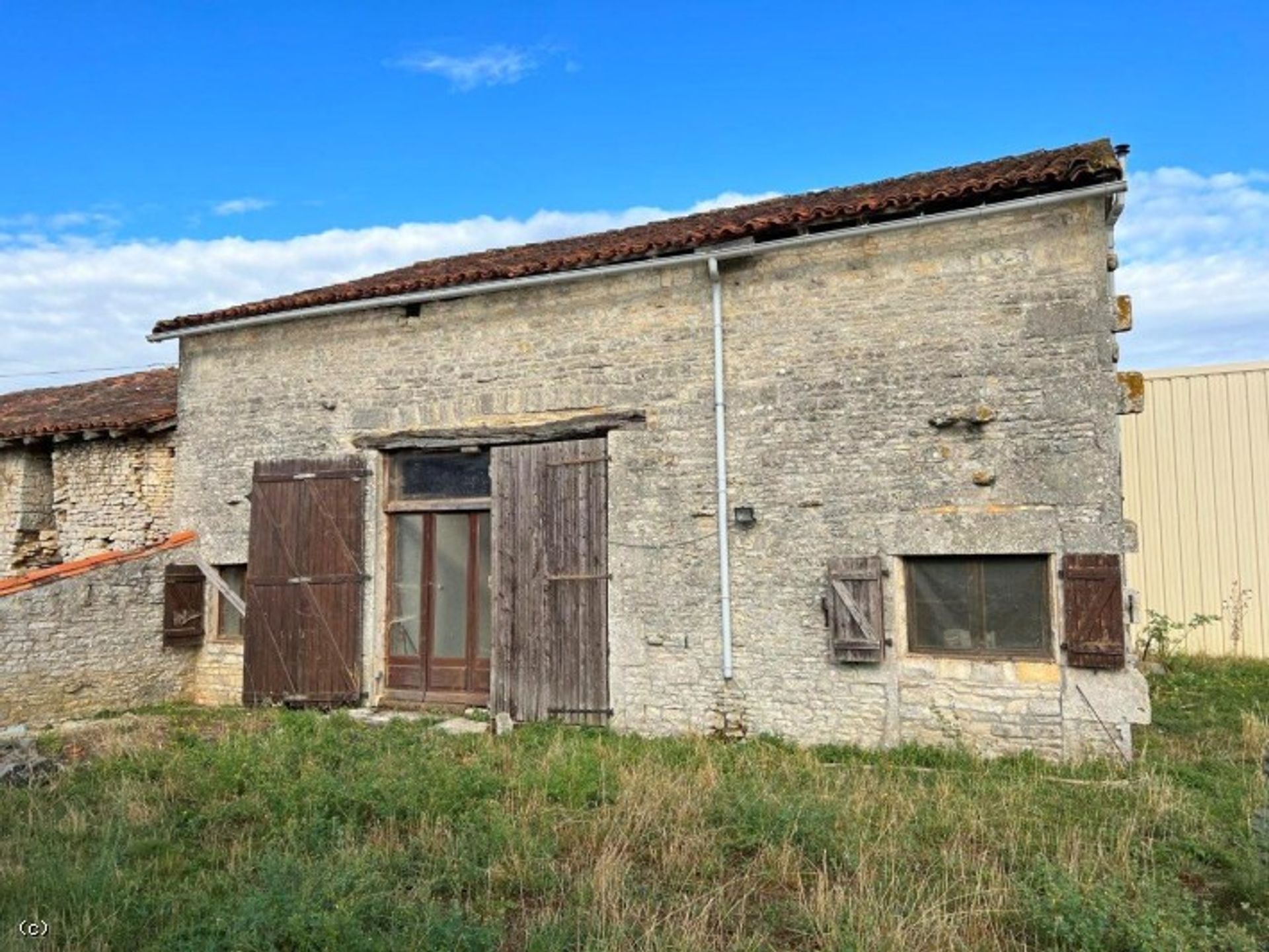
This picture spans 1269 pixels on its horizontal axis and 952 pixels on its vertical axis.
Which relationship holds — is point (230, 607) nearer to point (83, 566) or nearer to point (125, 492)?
point (83, 566)

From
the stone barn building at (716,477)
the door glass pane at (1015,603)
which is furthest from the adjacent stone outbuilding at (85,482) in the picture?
the door glass pane at (1015,603)

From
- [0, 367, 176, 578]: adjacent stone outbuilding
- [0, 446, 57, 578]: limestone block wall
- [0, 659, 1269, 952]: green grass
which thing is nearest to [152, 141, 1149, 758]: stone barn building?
[0, 367, 176, 578]: adjacent stone outbuilding

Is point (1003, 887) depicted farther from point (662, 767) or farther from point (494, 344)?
point (494, 344)

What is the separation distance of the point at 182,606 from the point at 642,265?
655 centimetres

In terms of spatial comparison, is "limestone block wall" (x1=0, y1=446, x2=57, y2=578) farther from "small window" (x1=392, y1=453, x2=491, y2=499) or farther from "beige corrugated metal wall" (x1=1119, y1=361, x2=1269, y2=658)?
"beige corrugated metal wall" (x1=1119, y1=361, x2=1269, y2=658)

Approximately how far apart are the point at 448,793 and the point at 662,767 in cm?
159

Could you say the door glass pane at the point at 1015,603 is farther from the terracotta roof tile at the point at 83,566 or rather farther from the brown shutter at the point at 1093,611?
the terracotta roof tile at the point at 83,566

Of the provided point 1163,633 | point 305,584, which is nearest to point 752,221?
point 305,584

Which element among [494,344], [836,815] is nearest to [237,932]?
[836,815]

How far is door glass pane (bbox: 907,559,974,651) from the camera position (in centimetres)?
762

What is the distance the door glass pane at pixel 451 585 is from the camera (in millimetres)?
9664

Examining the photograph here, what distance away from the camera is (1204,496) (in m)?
12.1

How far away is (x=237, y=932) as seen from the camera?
3.84 m

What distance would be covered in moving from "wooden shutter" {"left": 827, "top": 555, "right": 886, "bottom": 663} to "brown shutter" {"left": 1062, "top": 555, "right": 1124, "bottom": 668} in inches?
55.5
